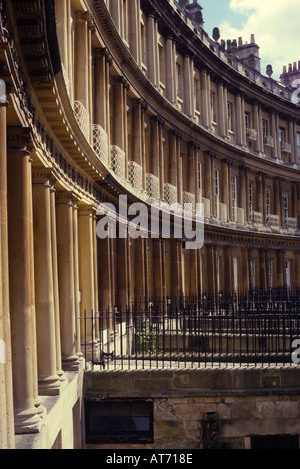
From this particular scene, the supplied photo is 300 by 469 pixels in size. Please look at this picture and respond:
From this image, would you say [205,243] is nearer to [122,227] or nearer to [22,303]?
[122,227]

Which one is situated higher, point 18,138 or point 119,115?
point 119,115

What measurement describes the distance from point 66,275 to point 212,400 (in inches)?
141

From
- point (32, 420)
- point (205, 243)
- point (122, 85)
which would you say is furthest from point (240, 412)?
point (205, 243)

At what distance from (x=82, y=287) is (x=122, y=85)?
298 inches

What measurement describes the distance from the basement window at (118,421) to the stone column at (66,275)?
3.36 feet

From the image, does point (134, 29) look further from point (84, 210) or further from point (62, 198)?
point (62, 198)

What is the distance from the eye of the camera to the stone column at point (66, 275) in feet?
39.9

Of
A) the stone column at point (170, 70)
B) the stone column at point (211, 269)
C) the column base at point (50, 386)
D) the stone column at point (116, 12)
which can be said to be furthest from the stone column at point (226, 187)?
the column base at point (50, 386)

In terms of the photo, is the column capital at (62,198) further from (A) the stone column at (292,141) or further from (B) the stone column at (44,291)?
(A) the stone column at (292,141)

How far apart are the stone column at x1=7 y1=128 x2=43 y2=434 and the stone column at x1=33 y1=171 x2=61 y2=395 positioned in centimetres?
144

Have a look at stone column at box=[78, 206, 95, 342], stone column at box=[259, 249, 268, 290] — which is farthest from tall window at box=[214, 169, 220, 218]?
stone column at box=[78, 206, 95, 342]

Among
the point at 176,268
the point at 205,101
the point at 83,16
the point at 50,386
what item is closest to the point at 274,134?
the point at 205,101

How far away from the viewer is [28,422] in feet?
26.4

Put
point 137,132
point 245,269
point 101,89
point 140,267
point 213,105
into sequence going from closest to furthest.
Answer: point 101,89 → point 140,267 → point 137,132 → point 213,105 → point 245,269
